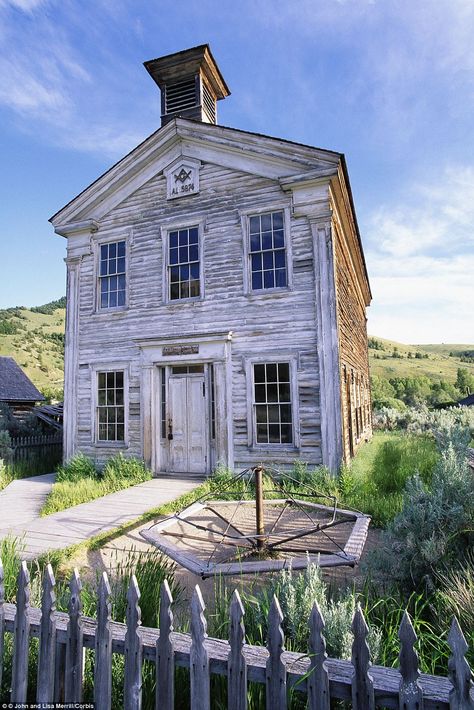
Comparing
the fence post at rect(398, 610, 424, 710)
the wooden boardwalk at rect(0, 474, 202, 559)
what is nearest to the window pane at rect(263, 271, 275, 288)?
the wooden boardwalk at rect(0, 474, 202, 559)

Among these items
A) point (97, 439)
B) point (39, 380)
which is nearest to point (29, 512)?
point (97, 439)

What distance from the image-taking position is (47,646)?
8.38 feet

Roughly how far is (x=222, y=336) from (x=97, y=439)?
4792mm

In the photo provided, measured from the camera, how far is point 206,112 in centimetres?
1318

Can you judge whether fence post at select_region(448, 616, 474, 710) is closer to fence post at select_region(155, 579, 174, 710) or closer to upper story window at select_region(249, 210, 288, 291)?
fence post at select_region(155, 579, 174, 710)

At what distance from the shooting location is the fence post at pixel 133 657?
2.29 metres

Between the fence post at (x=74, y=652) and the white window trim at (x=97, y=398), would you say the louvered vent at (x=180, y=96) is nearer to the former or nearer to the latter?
the white window trim at (x=97, y=398)

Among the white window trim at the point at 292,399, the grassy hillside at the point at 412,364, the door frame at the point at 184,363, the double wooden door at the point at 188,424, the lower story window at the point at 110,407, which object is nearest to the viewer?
the white window trim at the point at 292,399

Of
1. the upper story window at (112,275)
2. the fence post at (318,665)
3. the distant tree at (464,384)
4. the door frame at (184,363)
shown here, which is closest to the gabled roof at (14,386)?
the upper story window at (112,275)

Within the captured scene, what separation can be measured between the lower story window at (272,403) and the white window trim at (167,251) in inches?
100

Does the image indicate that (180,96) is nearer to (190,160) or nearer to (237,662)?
(190,160)

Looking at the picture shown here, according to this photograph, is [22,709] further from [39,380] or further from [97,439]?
[39,380]

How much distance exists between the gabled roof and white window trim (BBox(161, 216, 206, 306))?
9.95m

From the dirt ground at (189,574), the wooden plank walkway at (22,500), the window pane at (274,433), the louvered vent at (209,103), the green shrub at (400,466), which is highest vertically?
the louvered vent at (209,103)
